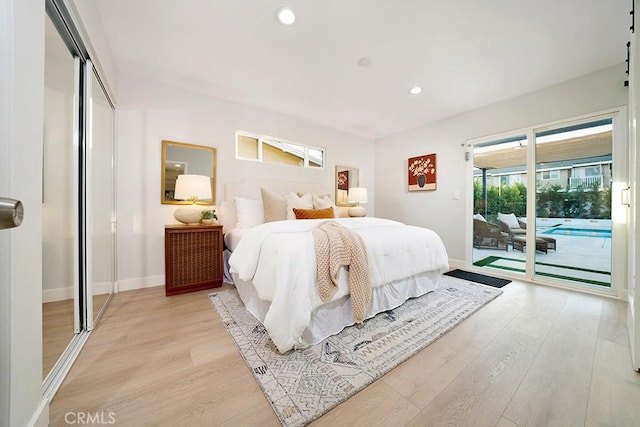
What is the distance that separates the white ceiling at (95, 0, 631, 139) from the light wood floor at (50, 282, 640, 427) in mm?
2440

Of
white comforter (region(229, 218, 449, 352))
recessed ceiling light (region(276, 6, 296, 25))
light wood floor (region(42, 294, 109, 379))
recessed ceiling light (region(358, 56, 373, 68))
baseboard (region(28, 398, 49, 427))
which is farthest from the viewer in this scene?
recessed ceiling light (region(358, 56, 373, 68))

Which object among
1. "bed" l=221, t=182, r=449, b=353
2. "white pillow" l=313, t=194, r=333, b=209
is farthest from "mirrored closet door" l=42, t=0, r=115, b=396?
"white pillow" l=313, t=194, r=333, b=209

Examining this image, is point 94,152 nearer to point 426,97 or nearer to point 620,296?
point 426,97

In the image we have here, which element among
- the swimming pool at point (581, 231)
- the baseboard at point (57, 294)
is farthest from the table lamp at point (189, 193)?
the swimming pool at point (581, 231)

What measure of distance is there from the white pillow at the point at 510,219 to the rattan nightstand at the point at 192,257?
3.84 metres

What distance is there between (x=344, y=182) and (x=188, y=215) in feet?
9.09

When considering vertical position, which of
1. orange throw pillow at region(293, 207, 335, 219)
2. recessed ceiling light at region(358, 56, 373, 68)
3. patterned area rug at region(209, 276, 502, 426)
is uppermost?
recessed ceiling light at region(358, 56, 373, 68)

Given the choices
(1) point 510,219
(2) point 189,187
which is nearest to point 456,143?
(1) point 510,219

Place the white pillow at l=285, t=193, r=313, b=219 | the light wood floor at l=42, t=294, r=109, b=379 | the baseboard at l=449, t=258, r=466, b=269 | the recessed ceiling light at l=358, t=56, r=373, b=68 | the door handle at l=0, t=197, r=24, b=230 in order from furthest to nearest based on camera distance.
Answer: the baseboard at l=449, t=258, r=466, b=269
the white pillow at l=285, t=193, r=313, b=219
the recessed ceiling light at l=358, t=56, r=373, b=68
the light wood floor at l=42, t=294, r=109, b=379
the door handle at l=0, t=197, r=24, b=230

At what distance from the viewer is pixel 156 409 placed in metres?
1.05

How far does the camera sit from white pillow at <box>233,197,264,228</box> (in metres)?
2.93

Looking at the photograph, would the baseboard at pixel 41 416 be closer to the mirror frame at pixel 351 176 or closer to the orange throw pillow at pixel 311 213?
the orange throw pillow at pixel 311 213

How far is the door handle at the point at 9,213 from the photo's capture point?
40cm

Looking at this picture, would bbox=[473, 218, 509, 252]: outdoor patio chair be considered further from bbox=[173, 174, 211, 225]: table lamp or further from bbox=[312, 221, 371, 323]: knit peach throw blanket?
bbox=[173, 174, 211, 225]: table lamp
